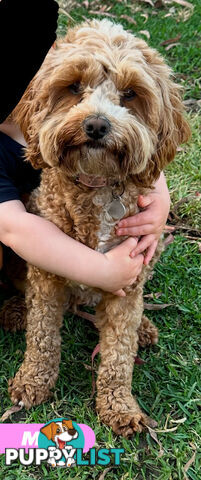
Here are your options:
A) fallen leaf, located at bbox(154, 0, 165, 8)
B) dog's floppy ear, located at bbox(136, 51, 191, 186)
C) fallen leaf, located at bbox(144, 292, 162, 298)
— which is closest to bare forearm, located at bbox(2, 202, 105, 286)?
dog's floppy ear, located at bbox(136, 51, 191, 186)

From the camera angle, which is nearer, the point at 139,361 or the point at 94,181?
the point at 94,181

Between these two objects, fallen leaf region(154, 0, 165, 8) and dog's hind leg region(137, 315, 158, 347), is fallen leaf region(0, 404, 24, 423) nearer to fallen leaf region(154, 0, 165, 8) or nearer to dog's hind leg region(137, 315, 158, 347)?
dog's hind leg region(137, 315, 158, 347)

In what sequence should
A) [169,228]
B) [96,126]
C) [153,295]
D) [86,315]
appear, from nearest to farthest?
[96,126], [86,315], [153,295], [169,228]

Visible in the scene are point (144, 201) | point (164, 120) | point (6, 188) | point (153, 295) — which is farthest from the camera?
point (153, 295)

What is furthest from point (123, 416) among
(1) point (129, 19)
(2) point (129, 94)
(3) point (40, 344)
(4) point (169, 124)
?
(1) point (129, 19)

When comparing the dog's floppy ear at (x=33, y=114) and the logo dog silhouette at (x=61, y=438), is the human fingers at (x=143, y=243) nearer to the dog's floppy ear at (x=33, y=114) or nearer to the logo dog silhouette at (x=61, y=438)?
the dog's floppy ear at (x=33, y=114)

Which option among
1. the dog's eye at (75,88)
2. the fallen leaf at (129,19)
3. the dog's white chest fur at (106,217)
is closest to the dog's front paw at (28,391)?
the dog's white chest fur at (106,217)

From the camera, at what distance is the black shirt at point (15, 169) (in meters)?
2.84

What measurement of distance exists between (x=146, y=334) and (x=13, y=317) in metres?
0.70

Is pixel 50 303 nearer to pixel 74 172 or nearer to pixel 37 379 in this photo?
pixel 37 379

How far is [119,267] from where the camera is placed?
247cm

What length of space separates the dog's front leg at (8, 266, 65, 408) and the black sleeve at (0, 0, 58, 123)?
825mm

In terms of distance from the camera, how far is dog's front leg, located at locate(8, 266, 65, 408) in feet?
8.77

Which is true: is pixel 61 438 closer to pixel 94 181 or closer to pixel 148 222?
pixel 148 222
